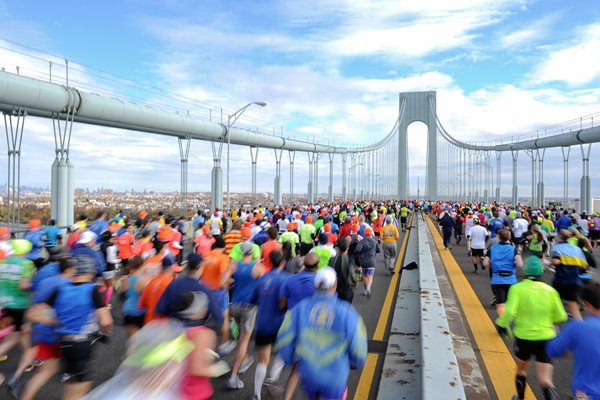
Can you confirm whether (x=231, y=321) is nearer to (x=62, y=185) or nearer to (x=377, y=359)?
Result: (x=377, y=359)

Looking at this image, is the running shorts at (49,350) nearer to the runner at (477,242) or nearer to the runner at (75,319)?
the runner at (75,319)

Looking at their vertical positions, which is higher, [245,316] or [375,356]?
[245,316]

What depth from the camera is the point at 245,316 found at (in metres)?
5.12

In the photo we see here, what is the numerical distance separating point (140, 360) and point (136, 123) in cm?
2368

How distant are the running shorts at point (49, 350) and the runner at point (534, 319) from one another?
400 cm

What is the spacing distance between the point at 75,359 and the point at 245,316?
1809 millimetres

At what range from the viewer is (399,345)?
5.79m

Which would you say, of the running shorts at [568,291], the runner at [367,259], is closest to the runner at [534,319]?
the running shorts at [568,291]

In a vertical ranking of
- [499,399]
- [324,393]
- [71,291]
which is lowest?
[499,399]

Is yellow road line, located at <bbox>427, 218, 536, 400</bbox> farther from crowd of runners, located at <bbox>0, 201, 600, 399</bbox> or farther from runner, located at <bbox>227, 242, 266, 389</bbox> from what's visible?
runner, located at <bbox>227, 242, 266, 389</bbox>

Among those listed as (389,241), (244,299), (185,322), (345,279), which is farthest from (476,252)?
(185,322)

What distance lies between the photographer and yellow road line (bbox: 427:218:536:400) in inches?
185

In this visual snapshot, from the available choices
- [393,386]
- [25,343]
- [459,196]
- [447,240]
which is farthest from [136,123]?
[459,196]

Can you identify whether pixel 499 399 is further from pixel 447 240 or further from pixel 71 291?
pixel 447 240
